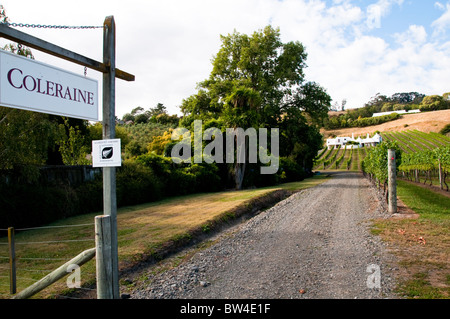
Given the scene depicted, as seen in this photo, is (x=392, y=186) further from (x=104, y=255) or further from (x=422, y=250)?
(x=104, y=255)

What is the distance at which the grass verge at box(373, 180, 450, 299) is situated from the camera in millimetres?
4492

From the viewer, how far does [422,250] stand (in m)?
6.38

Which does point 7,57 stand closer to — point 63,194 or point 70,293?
point 70,293

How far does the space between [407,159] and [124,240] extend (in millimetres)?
33283

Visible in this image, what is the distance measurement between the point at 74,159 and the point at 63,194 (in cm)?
1425

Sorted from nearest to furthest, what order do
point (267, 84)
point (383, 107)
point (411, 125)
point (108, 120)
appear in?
point (108, 120), point (267, 84), point (411, 125), point (383, 107)

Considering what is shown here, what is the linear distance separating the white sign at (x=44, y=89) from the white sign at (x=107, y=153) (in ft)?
1.22

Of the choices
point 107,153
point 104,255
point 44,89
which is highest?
point 44,89

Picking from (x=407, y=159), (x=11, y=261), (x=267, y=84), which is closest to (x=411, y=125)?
(x=407, y=159)

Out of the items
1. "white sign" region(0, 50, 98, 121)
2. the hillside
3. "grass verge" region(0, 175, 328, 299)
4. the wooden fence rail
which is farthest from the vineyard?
the hillside

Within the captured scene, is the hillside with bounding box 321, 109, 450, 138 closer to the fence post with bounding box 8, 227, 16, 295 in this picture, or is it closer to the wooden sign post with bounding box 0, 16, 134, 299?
the wooden sign post with bounding box 0, 16, 134, 299

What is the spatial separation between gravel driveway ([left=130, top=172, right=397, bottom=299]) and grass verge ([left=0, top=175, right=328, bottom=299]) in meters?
0.91

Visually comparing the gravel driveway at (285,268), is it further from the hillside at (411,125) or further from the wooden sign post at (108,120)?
the hillside at (411,125)

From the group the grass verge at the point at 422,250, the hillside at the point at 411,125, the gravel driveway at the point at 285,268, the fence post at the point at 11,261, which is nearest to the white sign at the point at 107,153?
the fence post at the point at 11,261
